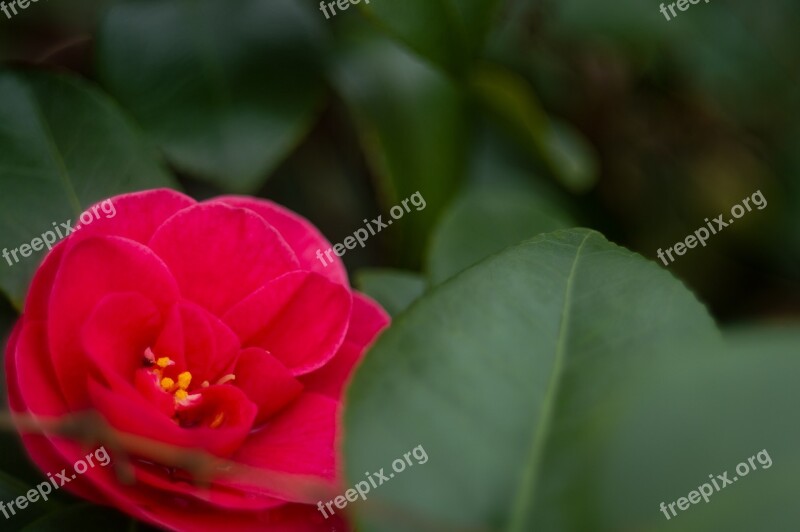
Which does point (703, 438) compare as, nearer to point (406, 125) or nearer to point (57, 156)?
point (57, 156)

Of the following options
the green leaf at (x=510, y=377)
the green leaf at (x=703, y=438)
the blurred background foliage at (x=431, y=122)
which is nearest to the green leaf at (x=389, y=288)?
the blurred background foliage at (x=431, y=122)

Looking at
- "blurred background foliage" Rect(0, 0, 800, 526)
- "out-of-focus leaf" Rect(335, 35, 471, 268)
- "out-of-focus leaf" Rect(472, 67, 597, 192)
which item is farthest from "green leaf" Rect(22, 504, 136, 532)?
"out-of-focus leaf" Rect(472, 67, 597, 192)

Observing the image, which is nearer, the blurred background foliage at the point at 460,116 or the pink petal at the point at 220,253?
the pink petal at the point at 220,253

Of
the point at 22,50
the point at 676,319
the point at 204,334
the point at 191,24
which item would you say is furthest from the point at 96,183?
the point at 22,50

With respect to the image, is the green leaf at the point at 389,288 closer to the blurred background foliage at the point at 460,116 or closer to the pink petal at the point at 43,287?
the blurred background foliage at the point at 460,116

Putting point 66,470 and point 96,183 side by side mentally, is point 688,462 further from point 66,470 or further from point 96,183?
point 96,183
